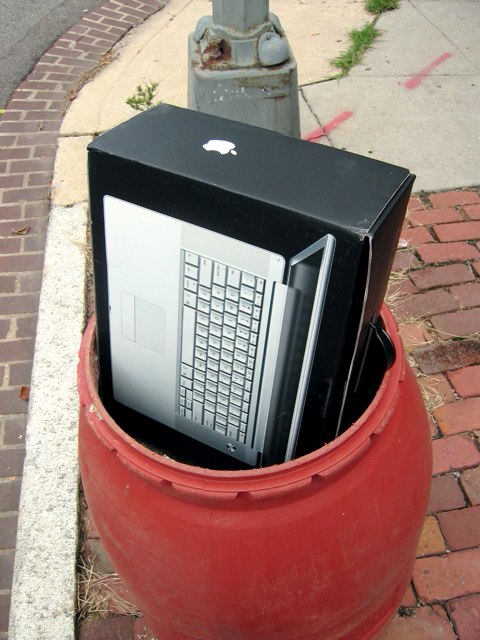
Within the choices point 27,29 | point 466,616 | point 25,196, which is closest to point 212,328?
point 466,616

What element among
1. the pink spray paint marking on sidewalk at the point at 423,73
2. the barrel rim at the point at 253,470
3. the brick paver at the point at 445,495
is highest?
the barrel rim at the point at 253,470

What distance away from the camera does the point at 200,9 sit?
5953 mm

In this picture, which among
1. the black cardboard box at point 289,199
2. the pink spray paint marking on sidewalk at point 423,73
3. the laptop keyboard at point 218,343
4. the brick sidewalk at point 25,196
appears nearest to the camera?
the black cardboard box at point 289,199

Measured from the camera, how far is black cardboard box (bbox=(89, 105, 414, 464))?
1218mm

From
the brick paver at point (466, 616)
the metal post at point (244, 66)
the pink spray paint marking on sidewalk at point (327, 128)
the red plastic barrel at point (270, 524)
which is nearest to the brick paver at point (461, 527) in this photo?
the brick paver at point (466, 616)

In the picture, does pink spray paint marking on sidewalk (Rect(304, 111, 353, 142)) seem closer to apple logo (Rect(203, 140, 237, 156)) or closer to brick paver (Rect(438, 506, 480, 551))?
brick paver (Rect(438, 506, 480, 551))

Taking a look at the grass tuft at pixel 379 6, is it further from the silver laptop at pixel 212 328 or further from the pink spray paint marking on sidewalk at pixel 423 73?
the silver laptop at pixel 212 328

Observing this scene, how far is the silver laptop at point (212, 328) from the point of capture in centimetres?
131

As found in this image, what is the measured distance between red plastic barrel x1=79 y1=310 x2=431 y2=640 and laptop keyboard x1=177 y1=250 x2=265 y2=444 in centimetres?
24

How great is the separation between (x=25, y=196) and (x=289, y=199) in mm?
3194

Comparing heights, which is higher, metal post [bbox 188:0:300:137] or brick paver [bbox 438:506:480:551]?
metal post [bbox 188:0:300:137]

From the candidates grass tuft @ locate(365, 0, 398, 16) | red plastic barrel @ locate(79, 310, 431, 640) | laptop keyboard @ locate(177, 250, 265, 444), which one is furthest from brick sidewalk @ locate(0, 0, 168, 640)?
grass tuft @ locate(365, 0, 398, 16)

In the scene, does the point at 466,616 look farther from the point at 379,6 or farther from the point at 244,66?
the point at 379,6

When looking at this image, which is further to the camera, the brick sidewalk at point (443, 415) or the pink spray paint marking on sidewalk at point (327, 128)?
the pink spray paint marking on sidewalk at point (327, 128)
